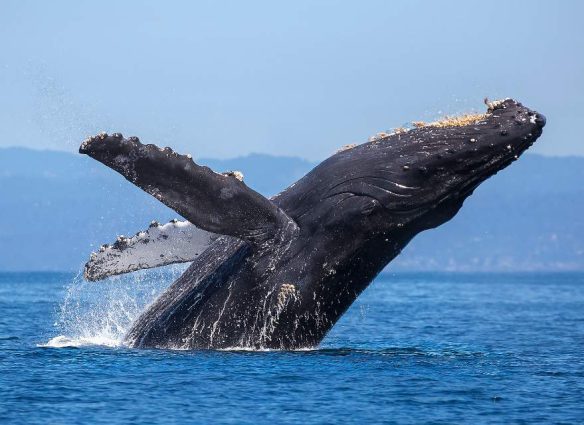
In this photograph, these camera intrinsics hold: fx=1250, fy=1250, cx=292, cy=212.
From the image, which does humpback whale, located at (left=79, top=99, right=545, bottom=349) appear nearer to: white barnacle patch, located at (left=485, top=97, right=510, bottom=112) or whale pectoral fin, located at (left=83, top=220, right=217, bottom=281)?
→ white barnacle patch, located at (left=485, top=97, right=510, bottom=112)

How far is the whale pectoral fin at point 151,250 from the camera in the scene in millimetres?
14906

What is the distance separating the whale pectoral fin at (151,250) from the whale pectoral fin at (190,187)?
4.61ft

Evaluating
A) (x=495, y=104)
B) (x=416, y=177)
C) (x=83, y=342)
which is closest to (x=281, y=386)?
(x=416, y=177)

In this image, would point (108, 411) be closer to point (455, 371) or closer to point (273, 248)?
point (273, 248)

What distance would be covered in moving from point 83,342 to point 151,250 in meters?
2.37

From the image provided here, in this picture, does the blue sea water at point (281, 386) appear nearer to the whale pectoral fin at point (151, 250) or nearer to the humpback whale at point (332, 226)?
the humpback whale at point (332, 226)

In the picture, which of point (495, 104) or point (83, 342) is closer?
point (495, 104)

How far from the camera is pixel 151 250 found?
15070 millimetres

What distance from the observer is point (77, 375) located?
1349cm

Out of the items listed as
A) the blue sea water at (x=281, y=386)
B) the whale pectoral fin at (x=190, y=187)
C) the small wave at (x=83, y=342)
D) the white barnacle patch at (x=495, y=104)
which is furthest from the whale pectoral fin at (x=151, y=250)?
the white barnacle patch at (x=495, y=104)

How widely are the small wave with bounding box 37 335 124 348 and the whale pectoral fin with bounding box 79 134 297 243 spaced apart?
293cm

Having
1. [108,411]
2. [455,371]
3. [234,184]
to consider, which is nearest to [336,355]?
[455,371]

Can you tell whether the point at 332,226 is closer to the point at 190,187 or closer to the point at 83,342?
the point at 190,187

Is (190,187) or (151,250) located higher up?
(190,187)
